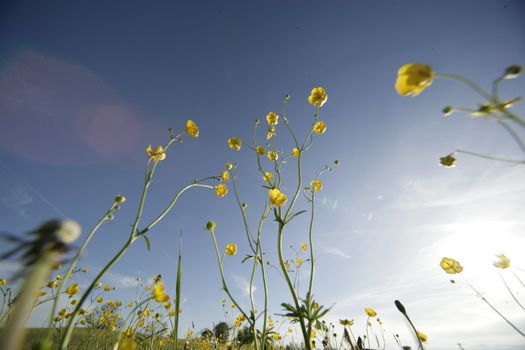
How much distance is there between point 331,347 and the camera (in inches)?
156

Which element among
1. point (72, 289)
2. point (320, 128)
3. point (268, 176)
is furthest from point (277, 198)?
point (72, 289)

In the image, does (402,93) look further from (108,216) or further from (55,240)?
(108,216)

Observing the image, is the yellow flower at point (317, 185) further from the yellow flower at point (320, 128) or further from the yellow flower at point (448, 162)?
the yellow flower at point (448, 162)

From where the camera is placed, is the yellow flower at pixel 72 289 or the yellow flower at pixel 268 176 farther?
the yellow flower at pixel 72 289

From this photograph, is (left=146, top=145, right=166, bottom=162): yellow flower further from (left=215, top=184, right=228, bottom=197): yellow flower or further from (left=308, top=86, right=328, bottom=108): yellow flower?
(left=308, top=86, right=328, bottom=108): yellow flower

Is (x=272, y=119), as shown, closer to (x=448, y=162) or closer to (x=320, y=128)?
(x=320, y=128)

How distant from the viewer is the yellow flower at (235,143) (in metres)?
4.16

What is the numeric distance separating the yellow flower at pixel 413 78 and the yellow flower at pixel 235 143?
295 cm

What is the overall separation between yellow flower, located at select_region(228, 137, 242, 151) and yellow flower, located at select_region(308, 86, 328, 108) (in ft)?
4.45

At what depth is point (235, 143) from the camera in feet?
13.8

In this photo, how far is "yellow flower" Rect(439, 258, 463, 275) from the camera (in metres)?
3.28

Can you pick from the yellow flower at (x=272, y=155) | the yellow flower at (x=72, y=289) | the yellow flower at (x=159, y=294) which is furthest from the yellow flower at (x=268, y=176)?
the yellow flower at (x=72, y=289)

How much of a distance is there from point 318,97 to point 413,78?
7.10 ft

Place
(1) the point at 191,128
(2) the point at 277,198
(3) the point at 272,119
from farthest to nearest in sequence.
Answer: (3) the point at 272,119
(1) the point at 191,128
(2) the point at 277,198
